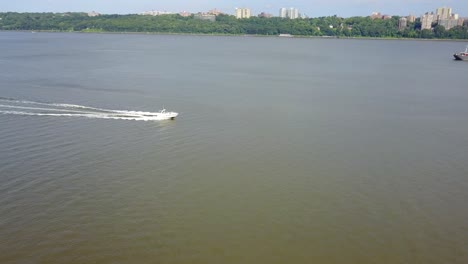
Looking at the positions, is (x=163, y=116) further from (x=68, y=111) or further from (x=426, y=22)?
(x=426, y=22)

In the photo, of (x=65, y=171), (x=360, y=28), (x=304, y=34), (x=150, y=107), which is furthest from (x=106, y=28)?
(x=65, y=171)

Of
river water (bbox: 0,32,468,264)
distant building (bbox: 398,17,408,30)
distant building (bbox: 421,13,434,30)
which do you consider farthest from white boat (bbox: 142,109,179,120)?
distant building (bbox: 421,13,434,30)

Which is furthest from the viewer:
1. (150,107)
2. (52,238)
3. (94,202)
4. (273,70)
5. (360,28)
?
(360,28)

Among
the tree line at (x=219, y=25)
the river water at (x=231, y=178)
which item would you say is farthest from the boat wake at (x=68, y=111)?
the tree line at (x=219, y=25)

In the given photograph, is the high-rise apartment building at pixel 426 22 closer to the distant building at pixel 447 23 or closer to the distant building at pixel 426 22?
the distant building at pixel 426 22

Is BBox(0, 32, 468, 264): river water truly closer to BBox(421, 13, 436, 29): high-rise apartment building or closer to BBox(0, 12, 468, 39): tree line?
BBox(0, 12, 468, 39): tree line

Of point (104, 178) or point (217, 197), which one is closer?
point (217, 197)

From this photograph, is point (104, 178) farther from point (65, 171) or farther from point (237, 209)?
point (237, 209)
